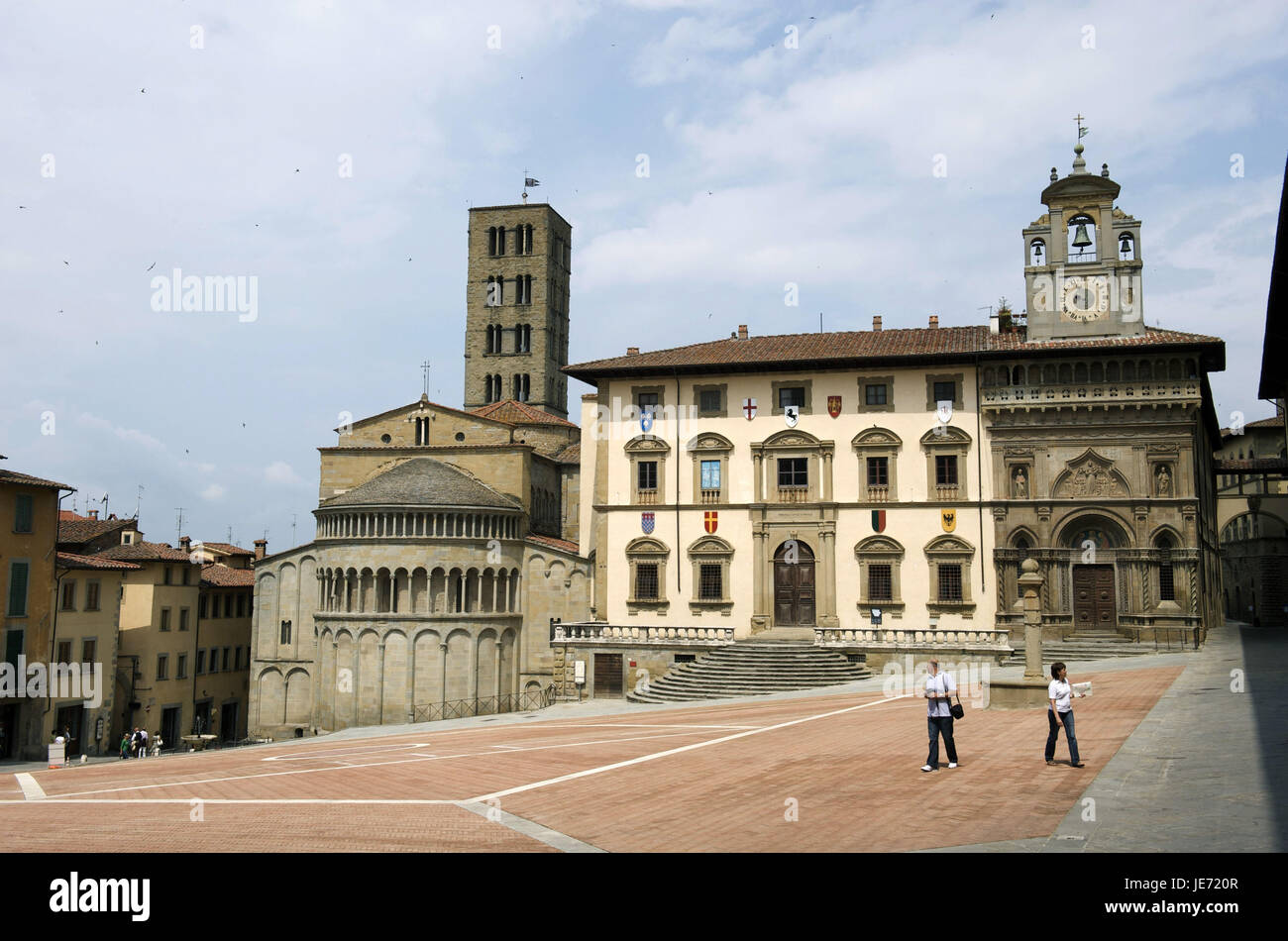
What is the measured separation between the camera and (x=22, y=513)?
154ft

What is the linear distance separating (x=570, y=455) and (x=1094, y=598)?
36.1 m

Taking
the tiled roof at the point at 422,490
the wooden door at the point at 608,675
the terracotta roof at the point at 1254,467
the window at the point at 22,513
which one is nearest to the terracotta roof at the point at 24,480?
the window at the point at 22,513

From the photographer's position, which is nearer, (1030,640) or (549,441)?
(1030,640)

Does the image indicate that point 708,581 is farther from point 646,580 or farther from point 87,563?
point 87,563

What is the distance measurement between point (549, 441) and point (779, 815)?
59.2 m

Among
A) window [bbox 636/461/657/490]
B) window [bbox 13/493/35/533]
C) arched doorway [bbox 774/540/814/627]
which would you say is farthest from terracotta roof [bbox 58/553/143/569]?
arched doorway [bbox 774/540/814/627]

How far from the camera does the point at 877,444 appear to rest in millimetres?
45562

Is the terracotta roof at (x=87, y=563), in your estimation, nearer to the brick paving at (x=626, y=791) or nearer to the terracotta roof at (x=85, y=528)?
the terracotta roof at (x=85, y=528)

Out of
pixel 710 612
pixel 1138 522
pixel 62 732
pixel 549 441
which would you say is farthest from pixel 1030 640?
pixel 549 441

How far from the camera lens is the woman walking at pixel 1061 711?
1700 centimetres

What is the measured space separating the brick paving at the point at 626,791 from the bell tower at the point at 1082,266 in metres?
20.4

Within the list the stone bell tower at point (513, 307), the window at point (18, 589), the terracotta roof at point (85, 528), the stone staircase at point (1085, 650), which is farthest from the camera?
the stone bell tower at point (513, 307)

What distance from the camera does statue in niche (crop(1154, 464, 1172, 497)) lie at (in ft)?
139
